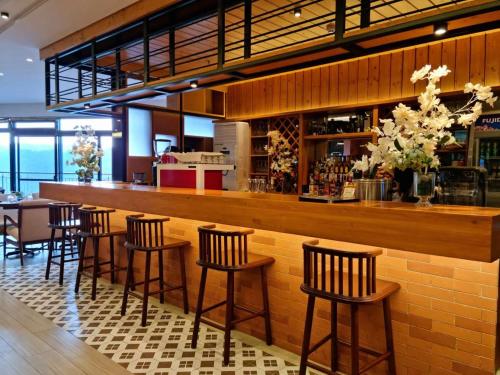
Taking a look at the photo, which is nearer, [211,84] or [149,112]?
[211,84]

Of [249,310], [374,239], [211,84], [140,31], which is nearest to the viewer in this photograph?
[374,239]

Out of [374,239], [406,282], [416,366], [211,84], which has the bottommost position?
[416,366]

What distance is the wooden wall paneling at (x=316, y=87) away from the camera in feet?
17.7

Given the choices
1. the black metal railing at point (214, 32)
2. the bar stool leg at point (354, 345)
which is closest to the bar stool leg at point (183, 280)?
the black metal railing at point (214, 32)

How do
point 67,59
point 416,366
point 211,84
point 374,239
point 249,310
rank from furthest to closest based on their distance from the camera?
point 67,59
point 211,84
point 249,310
point 416,366
point 374,239

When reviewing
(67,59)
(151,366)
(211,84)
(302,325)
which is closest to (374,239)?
(302,325)

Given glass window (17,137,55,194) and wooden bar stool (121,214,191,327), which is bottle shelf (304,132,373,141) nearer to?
wooden bar stool (121,214,191,327)

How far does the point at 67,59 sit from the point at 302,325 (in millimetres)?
4646

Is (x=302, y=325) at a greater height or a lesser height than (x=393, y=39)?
lesser

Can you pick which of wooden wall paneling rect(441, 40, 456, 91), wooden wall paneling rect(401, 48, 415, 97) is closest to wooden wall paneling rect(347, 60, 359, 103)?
wooden wall paneling rect(401, 48, 415, 97)

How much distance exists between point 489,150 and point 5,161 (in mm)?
10991

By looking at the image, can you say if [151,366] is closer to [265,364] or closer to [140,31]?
[265,364]

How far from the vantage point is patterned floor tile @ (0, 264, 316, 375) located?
2.61m

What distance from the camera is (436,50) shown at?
438 cm
